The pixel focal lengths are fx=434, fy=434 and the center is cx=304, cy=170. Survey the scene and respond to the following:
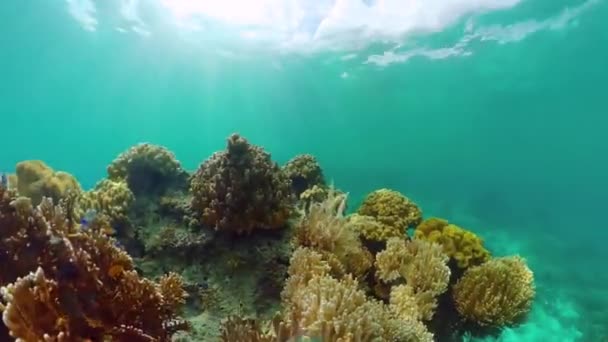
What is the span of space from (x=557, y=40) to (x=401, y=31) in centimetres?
1056

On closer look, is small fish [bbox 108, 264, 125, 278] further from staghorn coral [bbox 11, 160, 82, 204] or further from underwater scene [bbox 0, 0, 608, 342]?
staghorn coral [bbox 11, 160, 82, 204]

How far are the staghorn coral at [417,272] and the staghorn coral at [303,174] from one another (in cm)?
257

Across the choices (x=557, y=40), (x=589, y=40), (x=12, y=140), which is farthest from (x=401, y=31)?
(x=12, y=140)

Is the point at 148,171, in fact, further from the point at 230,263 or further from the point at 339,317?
the point at 339,317

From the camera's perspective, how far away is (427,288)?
5.03 meters

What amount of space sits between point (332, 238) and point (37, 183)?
416 centimetres

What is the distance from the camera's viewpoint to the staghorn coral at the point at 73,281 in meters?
2.74

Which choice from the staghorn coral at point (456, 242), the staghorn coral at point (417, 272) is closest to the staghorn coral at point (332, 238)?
the staghorn coral at point (417, 272)

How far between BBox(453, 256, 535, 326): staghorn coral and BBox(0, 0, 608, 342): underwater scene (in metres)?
0.03

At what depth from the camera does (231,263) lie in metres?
4.99

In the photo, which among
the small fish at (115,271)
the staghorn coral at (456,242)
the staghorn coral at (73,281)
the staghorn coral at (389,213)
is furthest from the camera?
the staghorn coral at (389,213)

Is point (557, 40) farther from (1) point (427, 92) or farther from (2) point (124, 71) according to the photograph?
(2) point (124, 71)

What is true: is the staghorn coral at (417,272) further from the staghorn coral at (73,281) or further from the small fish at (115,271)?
the small fish at (115,271)

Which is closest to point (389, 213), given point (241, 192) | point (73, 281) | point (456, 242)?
point (456, 242)
